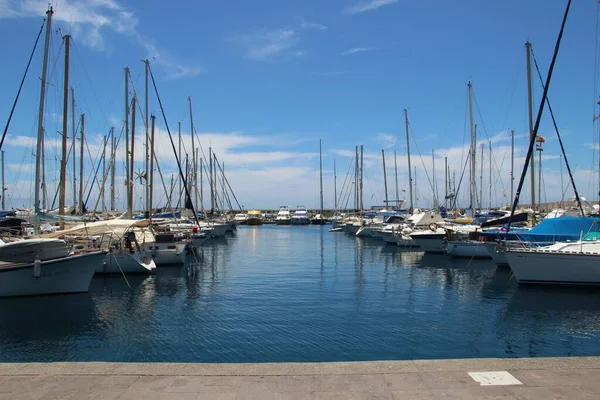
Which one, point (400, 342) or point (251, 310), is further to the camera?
point (251, 310)

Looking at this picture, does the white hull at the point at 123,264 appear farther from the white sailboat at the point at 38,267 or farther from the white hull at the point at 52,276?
the white sailboat at the point at 38,267

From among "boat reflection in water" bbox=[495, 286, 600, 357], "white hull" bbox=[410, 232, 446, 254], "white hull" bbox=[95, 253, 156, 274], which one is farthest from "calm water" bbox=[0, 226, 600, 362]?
"white hull" bbox=[410, 232, 446, 254]

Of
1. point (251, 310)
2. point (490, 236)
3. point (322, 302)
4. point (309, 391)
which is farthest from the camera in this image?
point (490, 236)

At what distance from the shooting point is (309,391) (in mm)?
6281

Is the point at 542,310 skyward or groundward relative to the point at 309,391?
groundward

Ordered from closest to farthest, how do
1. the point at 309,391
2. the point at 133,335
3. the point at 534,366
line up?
the point at 309,391 < the point at 534,366 < the point at 133,335

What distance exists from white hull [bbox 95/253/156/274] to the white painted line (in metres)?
23.2

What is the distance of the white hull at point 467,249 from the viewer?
35.3 metres

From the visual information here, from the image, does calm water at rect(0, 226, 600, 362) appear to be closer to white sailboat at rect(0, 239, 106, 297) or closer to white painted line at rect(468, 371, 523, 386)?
white sailboat at rect(0, 239, 106, 297)

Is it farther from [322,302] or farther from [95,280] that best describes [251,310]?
[95,280]

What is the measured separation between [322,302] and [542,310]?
8.39 m

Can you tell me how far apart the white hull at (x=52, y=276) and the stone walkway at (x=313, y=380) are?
13.6m

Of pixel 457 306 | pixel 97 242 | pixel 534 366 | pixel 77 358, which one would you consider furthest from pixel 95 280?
pixel 534 366

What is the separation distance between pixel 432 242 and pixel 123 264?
25181 mm
